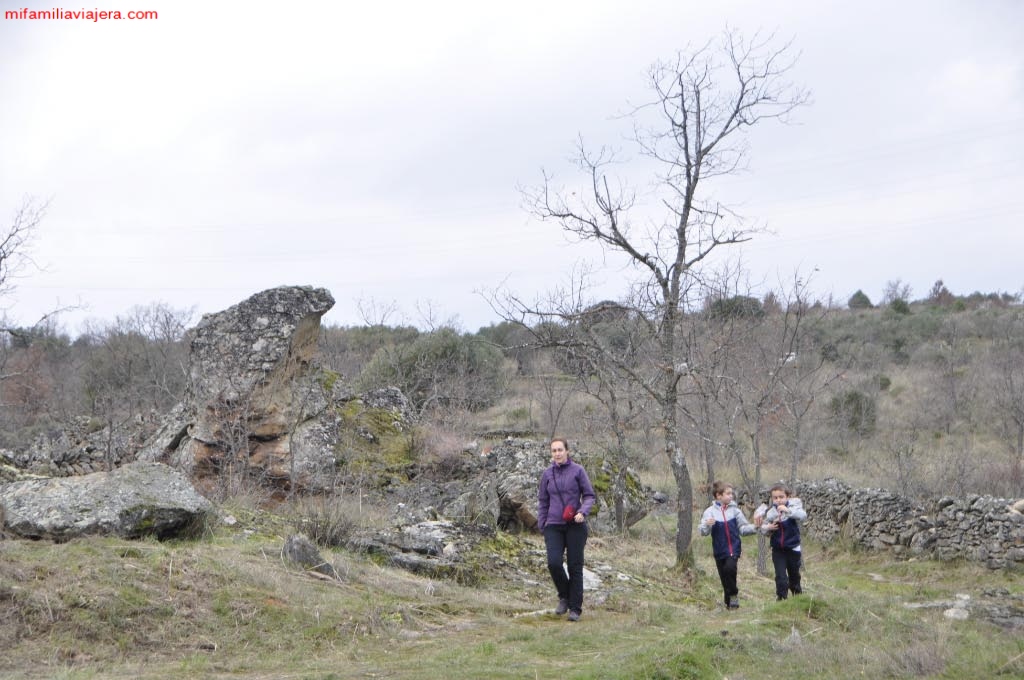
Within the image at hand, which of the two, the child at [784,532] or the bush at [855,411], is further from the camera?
the bush at [855,411]

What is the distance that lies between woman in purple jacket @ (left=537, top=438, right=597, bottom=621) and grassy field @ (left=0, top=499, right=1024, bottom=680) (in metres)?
0.31

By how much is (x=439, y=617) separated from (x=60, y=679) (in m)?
3.23

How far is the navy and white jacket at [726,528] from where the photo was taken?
8.73 meters

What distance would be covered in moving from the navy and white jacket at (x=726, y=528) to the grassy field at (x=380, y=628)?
2.07 ft

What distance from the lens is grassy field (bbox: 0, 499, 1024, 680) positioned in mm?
6074

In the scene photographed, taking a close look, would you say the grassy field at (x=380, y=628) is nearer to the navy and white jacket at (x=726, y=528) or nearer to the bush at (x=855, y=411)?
the navy and white jacket at (x=726, y=528)

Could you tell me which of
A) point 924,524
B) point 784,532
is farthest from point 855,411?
point 784,532

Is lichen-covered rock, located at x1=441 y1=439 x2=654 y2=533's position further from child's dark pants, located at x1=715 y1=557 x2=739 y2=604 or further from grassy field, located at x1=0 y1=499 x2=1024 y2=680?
child's dark pants, located at x1=715 y1=557 x2=739 y2=604

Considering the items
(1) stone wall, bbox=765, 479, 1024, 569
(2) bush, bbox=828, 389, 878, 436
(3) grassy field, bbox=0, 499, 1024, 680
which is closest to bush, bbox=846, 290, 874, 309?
(2) bush, bbox=828, 389, 878, 436

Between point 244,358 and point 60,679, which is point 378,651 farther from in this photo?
point 244,358

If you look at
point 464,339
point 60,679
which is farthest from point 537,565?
point 464,339

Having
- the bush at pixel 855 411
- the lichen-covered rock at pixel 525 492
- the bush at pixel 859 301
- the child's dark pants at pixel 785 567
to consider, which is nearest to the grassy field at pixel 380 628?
the child's dark pants at pixel 785 567

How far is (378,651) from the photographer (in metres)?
6.68

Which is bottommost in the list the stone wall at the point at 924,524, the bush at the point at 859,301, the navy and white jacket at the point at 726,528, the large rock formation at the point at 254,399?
the stone wall at the point at 924,524
